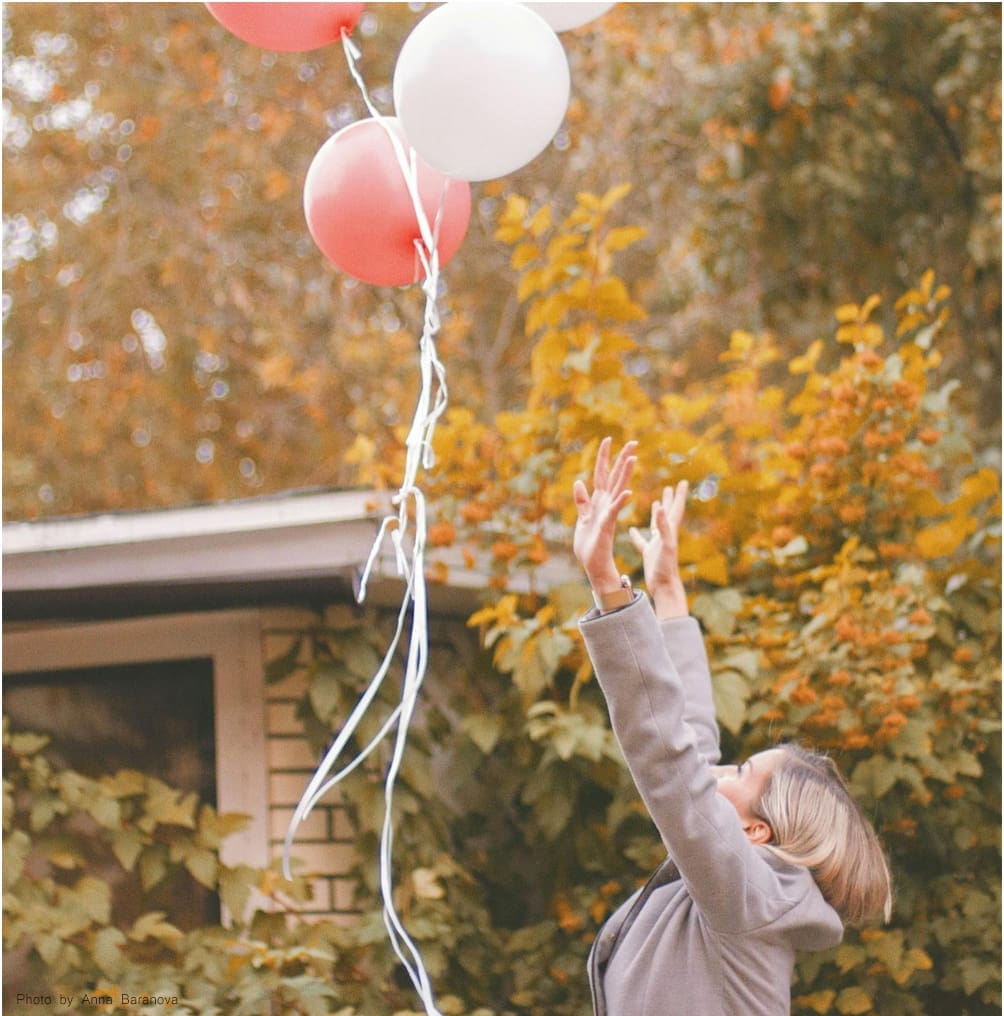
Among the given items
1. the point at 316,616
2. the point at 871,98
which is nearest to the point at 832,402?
the point at 316,616

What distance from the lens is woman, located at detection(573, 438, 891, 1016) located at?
182 cm

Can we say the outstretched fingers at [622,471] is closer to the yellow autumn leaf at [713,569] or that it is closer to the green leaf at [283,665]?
the yellow autumn leaf at [713,569]

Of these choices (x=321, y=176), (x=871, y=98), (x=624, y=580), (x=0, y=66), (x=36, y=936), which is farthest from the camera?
(x=0, y=66)

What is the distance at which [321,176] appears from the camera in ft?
8.13

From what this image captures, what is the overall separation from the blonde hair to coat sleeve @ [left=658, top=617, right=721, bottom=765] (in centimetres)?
27

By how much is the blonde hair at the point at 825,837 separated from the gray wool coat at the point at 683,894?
4cm

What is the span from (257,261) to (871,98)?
5.77m

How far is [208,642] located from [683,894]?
7.13 ft

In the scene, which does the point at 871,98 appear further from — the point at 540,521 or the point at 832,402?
the point at 540,521

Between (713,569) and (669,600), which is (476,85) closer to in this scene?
(669,600)

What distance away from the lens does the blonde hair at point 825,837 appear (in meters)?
2.05

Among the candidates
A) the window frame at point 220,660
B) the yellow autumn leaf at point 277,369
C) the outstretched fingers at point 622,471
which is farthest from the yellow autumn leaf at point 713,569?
the yellow autumn leaf at point 277,369

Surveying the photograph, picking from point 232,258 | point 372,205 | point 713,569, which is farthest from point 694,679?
point 232,258

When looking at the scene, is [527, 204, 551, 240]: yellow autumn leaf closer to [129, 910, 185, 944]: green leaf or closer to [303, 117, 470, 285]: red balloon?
[303, 117, 470, 285]: red balloon
